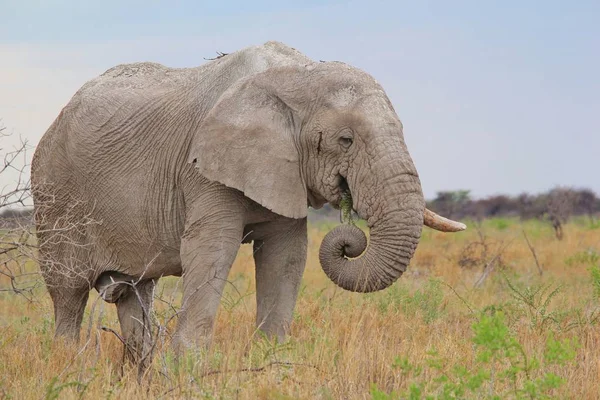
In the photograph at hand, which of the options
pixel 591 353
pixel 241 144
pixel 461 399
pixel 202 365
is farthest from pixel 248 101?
pixel 591 353

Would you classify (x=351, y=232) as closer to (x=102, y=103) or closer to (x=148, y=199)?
(x=148, y=199)

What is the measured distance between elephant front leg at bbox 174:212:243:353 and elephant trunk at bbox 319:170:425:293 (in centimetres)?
64

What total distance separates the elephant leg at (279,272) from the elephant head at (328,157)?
1.27 ft

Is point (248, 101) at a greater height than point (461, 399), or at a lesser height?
greater

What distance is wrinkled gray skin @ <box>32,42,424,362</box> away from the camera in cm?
567

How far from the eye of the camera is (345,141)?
5.76 meters

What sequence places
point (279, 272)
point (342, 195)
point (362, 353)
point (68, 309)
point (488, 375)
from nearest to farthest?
point (488, 375) < point (362, 353) < point (342, 195) < point (279, 272) < point (68, 309)

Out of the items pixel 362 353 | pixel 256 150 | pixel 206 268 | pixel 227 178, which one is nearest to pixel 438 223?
pixel 362 353

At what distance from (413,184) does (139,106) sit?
7.54 feet

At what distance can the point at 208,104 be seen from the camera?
21.2 ft

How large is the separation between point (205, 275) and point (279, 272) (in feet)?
2.16

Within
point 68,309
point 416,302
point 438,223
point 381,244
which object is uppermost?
point 438,223

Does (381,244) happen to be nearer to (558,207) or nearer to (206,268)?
(206,268)

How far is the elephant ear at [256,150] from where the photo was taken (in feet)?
19.4
